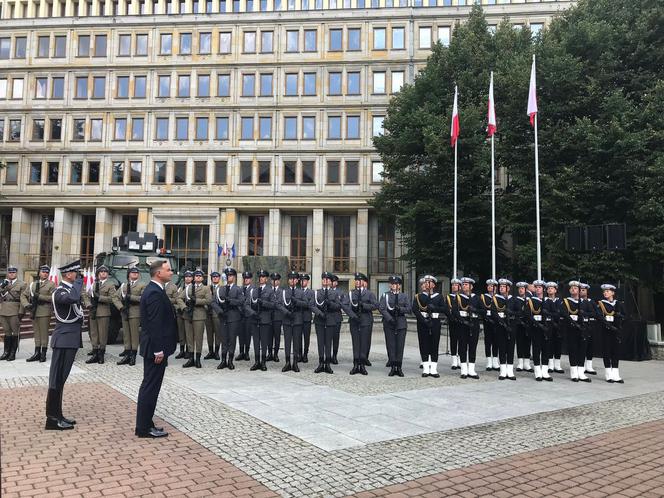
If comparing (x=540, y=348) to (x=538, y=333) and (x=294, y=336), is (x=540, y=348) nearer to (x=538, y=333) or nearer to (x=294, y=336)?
(x=538, y=333)

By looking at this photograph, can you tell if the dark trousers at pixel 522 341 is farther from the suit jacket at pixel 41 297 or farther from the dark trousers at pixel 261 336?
the suit jacket at pixel 41 297

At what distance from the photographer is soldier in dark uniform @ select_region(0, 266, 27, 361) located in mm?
12500

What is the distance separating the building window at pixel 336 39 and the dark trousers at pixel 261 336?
114 ft

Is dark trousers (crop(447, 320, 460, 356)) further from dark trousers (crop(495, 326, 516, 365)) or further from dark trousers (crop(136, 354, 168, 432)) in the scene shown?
dark trousers (crop(136, 354, 168, 432))

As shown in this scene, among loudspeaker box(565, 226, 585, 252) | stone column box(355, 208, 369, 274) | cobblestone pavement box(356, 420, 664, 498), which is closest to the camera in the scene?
cobblestone pavement box(356, 420, 664, 498)

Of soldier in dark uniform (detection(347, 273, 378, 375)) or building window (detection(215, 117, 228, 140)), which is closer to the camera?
soldier in dark uniform (detection(347, 273, 378, 375))

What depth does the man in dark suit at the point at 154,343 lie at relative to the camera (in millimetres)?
6133

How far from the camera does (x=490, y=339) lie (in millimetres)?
12055

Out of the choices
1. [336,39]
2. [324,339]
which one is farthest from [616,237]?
[336,39]

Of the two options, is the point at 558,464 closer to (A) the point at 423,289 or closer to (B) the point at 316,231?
(A) the point at 423,289

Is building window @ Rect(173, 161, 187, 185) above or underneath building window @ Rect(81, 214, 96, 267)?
above

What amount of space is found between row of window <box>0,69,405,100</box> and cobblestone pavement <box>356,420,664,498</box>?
37.9 meters

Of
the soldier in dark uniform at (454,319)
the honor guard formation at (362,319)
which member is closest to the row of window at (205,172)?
the honor guard formation at (362,319)

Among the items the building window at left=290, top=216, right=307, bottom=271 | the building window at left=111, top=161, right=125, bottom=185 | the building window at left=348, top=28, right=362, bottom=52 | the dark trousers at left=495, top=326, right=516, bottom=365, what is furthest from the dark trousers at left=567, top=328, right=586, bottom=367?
the building window at left=111, top=161, right=125, bottom=185
